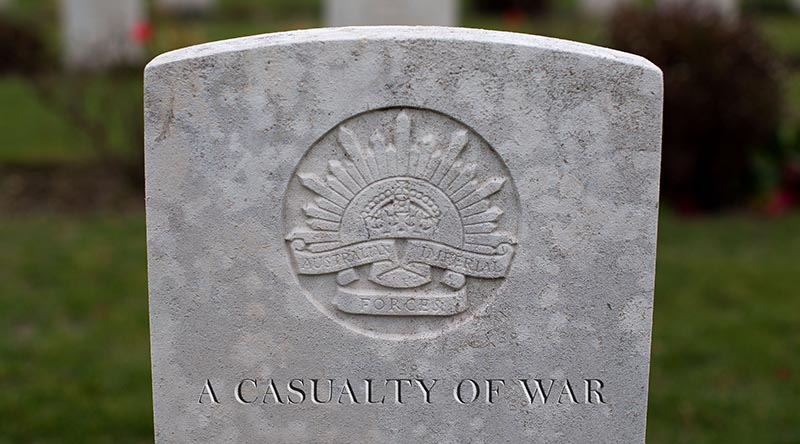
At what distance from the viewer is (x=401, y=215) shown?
2740 millimetres

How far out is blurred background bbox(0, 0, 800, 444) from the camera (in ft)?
15.1

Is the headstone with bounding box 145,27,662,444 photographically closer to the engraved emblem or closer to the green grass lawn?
the engraved emblem

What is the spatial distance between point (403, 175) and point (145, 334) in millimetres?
2923

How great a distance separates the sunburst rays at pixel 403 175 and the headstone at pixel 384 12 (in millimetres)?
4863

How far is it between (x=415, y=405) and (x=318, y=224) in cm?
57
